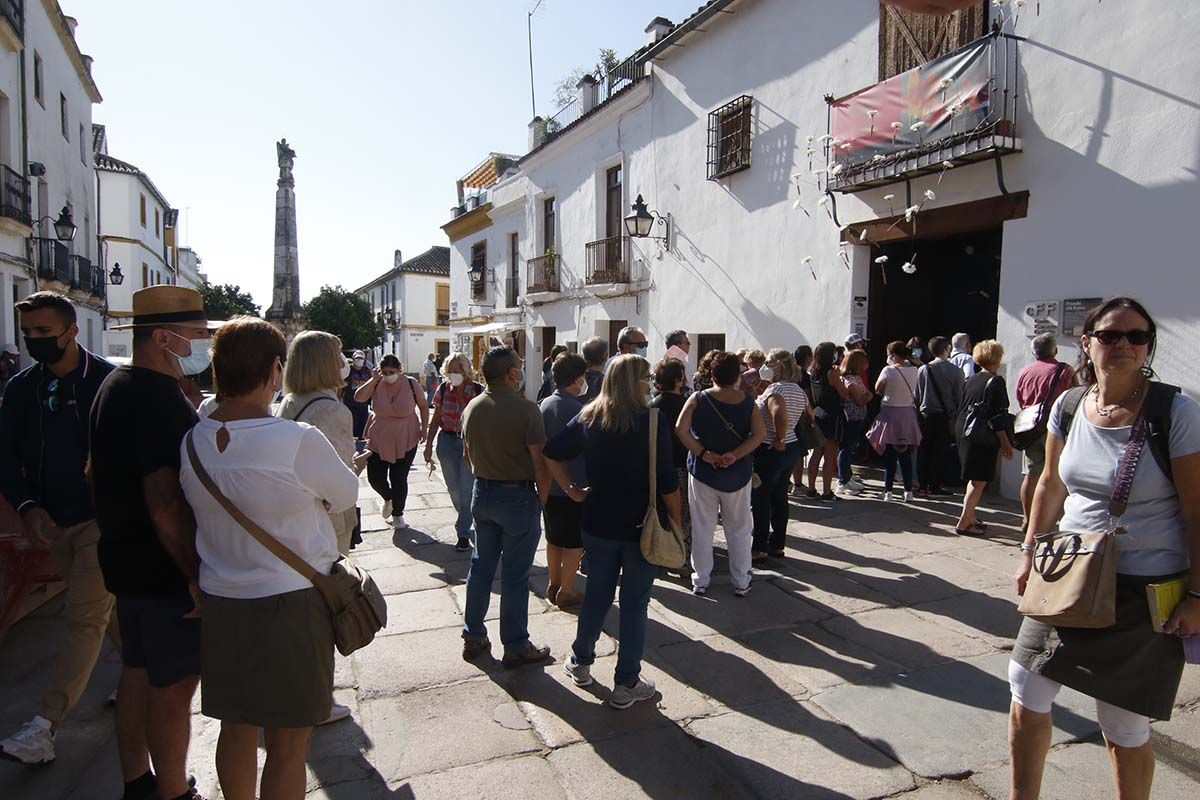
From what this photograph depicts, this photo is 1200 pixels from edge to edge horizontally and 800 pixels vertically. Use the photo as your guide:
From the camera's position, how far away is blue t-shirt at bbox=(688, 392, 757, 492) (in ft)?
14.2

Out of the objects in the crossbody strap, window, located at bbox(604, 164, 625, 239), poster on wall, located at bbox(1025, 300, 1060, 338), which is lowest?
the crossbody strap

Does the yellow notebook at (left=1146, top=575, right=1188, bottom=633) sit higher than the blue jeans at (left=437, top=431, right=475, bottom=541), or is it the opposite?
the yellow notebook at (left=1146, top=575, right=1188, bottom=633)

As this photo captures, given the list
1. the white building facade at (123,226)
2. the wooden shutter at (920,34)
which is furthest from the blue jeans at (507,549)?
the white building facade at (123,226)

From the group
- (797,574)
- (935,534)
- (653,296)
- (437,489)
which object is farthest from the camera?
(653,296)

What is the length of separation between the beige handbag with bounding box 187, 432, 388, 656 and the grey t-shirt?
7.03ft

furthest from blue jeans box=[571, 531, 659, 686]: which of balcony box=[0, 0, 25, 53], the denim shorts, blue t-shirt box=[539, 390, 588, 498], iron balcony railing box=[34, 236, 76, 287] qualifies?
iron balcony railing box=[34, 236, 76, 287]

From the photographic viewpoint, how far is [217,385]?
196 centimetres

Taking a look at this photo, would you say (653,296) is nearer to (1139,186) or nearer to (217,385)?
(1139,186)

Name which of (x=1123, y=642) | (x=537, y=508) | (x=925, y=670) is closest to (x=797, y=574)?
(x=925, y=670)

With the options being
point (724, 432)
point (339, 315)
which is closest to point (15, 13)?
point (724, 432)

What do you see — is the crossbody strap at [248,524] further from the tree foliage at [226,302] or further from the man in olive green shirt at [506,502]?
the tree foliage at [226,302]

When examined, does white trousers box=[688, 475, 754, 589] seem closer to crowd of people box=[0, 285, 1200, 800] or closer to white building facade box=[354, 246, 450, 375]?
crowd of people box=[0, 285, 1200, 800]

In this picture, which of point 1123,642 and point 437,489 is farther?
point 437,489

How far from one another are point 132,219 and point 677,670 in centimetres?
3496
